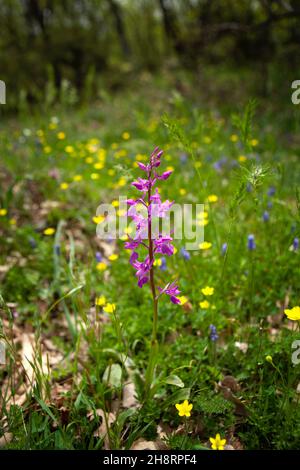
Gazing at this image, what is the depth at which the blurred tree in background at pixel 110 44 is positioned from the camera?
616cm

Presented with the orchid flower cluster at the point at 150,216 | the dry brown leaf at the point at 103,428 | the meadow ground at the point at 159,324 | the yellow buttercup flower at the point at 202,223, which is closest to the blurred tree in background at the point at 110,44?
the meadow ground at the point at 159,324

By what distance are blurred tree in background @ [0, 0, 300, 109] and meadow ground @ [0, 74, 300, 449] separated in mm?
3523

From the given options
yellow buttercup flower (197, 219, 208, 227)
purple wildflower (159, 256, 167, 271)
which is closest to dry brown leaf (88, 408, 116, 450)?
purple wildflower (159, 256, 167, 271)

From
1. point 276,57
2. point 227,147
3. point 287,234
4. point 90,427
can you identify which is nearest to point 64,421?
point 90,427

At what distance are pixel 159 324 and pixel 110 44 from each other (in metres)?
8.84

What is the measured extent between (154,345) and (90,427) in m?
0.47

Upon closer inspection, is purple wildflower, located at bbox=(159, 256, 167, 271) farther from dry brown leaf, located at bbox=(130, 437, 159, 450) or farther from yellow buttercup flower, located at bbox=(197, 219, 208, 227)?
dry brown leaf, located at bbox=(130, 437, 159, 450)

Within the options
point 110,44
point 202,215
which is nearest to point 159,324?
point 202,215

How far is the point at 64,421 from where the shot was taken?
1686 mm

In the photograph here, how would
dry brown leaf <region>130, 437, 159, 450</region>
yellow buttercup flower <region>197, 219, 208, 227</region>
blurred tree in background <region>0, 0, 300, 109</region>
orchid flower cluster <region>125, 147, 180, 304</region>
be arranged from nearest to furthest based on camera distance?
orchid flower cluster <region>125, 147, 180, 304</region>, dry brown leaf <region>130, 437, 159, 450</region>, yellow buttercup flower <region>197, 219, 208, 227</region>, blurred tree in background <region>0, 0, 300, 109</region>

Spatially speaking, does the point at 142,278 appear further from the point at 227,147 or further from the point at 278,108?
the point at 278,108

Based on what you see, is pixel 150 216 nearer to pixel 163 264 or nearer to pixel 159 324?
pixel 159 324

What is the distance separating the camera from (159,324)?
198 cm

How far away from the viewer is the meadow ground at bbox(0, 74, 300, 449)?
1544 mm
